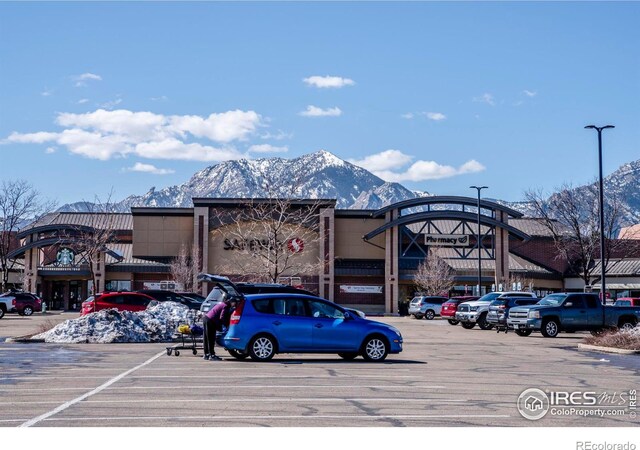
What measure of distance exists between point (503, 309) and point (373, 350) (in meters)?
19.1

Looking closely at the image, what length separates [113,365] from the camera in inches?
800

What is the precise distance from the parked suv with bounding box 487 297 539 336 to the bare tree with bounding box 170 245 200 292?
38.0 meters

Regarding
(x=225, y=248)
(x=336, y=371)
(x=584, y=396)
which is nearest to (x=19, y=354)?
(x=336, y=371)

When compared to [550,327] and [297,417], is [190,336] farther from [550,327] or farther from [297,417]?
[297,417]

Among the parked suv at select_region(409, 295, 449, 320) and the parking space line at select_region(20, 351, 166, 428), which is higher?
the parked suv at select_region(409, 295, 449, 320)

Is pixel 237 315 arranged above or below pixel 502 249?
below

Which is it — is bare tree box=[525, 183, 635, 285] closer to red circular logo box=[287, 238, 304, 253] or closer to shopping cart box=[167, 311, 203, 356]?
red circular logo box=[287, 238, 304, 253]

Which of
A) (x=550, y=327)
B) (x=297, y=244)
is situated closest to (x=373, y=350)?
(x=550, y=327)

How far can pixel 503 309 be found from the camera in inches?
1549

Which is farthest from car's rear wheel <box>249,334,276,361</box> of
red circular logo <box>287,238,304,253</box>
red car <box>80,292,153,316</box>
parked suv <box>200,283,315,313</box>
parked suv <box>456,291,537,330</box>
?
red circular logo <box>287,238,304,253</box>

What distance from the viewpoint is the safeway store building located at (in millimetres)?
78250

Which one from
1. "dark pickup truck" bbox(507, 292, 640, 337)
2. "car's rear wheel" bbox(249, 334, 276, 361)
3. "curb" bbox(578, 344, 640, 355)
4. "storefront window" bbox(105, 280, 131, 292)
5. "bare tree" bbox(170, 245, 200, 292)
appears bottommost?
"curb" bbox(578, 344, 640, 355)

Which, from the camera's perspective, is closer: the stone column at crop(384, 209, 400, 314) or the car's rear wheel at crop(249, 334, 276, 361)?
the car's rear wheel at crop(249, 334, 276, 361)

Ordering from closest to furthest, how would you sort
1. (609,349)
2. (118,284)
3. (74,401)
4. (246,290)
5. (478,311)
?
(74,401) < (609,349) < (246,290) < (478,311) < (118,284)
